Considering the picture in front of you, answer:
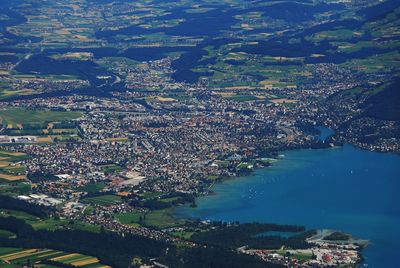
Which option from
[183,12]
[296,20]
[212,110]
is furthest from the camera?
[183,12]

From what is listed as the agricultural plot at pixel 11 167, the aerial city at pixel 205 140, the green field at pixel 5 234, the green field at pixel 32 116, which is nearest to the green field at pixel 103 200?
the aerial city at pixel 205 140

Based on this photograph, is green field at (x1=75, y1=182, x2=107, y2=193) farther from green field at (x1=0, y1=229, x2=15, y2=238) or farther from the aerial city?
green field at (x1=0, y1=229, x2=15, y2=238)

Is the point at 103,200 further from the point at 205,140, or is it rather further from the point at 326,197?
the point at 205,140

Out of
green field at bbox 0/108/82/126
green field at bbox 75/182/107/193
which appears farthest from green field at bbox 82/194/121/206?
green field at bbox 0/108/82/126

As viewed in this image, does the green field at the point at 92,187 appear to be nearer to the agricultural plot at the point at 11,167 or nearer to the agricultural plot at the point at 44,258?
the agricultural plot at the point at 11,167

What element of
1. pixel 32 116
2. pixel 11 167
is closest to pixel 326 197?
pixel 11 167

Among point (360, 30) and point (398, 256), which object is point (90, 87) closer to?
point (360, 30)

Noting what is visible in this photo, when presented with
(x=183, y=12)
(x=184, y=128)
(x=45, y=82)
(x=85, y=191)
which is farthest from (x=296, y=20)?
(x=85, y=191)
